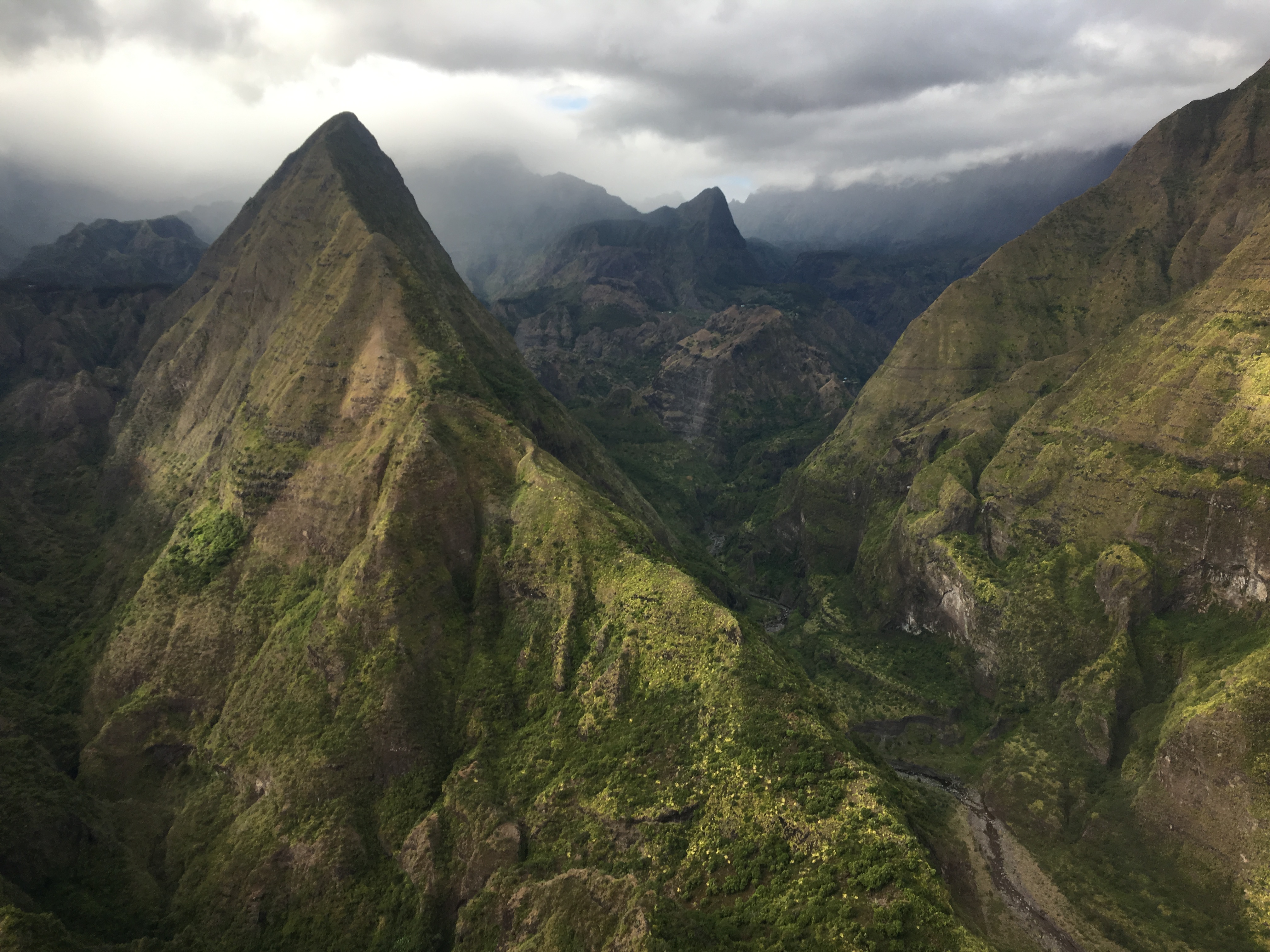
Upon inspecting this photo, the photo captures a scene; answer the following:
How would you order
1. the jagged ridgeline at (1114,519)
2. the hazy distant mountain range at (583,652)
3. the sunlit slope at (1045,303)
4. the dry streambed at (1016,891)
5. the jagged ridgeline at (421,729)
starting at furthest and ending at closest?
1. the sunlit slope at (1045,303)
2. the jagged ridgeline at (1114,519)
3. the dry streambed at (1016,891)
4. the hazy distant mountain range at (583,652)
5. the jagged ridgeline at (421,729)

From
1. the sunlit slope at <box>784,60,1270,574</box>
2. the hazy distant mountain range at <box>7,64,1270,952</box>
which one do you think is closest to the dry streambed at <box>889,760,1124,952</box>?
the hazy distant mountain range at <box>7,64,1270,952</box>

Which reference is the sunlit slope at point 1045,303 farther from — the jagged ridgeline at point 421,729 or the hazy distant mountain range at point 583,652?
the jagged ridgeline at point 421,729

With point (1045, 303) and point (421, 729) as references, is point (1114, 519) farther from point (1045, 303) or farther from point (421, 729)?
point (421, 729)

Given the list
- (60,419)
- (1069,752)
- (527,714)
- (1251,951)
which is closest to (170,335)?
(60,419)

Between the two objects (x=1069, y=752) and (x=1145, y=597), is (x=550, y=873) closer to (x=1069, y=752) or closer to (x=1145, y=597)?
(x=1069, y=752)

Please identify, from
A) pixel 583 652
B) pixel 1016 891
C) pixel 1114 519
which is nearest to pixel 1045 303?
pixel 1114 519

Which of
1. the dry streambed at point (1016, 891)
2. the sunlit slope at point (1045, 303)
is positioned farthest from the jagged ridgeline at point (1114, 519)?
the dry streambed at point (1016, 891)
